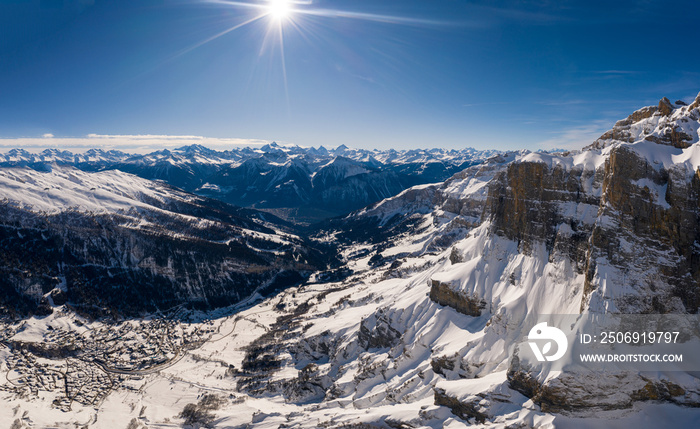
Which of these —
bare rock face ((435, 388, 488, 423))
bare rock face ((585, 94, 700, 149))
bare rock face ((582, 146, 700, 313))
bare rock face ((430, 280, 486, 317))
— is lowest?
bare rock face ((435, 388, 488, 423))

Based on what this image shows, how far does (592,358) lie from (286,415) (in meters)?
76.6

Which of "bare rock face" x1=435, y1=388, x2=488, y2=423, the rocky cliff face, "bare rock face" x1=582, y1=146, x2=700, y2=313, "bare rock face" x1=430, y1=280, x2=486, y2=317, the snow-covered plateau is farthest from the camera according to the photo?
"bare rock face" x1=430, y1=280, x2=486, y2=317

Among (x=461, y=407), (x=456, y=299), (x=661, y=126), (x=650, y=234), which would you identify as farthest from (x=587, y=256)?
(x=461, y=407)

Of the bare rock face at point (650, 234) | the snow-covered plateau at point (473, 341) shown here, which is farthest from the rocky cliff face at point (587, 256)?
the snow-covered plateau at point (473, 341)

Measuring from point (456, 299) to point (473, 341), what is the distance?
56.7ft

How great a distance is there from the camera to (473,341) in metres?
74.0

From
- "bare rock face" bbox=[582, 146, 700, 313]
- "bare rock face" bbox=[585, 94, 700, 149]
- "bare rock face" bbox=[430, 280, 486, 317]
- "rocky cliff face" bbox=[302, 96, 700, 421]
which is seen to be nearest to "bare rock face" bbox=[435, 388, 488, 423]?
"rocky cliff face" bbox=[302, 96, 700, 421]

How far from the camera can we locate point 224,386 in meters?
113

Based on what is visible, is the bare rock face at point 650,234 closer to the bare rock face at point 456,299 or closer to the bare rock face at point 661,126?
the bare rock face at point 661,126

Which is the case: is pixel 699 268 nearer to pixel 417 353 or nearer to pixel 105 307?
pixel 417 353

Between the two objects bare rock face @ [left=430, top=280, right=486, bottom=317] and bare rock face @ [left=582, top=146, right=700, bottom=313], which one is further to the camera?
bare rock face @ [left=430, top=280, right=486, bottom=317]

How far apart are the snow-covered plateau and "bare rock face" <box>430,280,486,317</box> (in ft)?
1.69

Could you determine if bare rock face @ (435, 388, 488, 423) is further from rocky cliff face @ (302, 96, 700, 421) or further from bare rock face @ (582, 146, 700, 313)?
bare rock face @ (582, 146, 700, 313)

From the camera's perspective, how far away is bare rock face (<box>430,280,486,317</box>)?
84.7 meters
